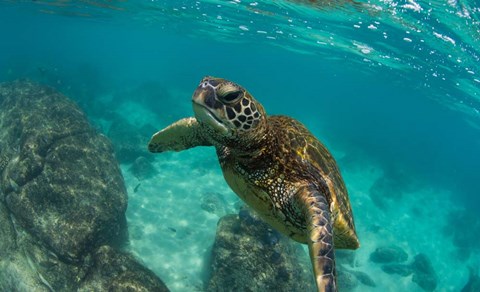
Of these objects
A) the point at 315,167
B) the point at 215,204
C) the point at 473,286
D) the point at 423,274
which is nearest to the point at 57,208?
the point at 215,204

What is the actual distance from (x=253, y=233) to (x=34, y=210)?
5549 millimetres

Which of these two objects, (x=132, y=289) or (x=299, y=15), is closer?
(x=132, y=289)

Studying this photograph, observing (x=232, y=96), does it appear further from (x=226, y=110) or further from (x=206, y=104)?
(x=206, y=104)

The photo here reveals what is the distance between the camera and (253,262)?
26.3ft

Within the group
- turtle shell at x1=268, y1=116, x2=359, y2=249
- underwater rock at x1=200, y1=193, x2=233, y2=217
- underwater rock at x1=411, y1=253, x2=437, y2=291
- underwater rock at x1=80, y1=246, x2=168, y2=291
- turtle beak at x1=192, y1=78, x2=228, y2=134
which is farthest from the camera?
underwater rock at x1=411, y1=253, x2=437, y2=291

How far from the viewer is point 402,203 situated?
22.6 meters

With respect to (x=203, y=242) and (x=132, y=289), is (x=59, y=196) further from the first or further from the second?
(x=203, y=242)

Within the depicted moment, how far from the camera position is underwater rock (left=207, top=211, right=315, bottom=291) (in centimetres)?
791

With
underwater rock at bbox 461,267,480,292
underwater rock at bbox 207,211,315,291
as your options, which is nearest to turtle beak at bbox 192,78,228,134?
underwater rock at bbox 207,211,315,291

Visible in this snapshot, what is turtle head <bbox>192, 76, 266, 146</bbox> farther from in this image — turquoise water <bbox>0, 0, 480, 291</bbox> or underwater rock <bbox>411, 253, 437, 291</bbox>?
underwater rock <bbox>411, 253, 437, 291</bbox>

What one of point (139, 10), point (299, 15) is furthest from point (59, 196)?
point (139, 10)

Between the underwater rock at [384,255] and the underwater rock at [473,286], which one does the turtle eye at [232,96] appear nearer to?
the underwater rock at [384,255]

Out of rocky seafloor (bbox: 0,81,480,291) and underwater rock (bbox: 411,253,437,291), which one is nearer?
rocky seafloor (bbox: 0,81,480,291)

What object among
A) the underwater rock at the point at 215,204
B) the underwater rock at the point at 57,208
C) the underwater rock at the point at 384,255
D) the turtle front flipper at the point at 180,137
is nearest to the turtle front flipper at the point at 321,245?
the turtle front flipper at the point at 180,137
